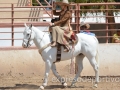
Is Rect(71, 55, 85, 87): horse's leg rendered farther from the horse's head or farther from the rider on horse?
the horse's head

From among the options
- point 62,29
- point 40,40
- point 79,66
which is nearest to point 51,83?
point 79,66

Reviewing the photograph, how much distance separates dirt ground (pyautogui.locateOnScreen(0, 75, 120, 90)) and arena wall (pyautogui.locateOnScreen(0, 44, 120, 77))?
0.29 m

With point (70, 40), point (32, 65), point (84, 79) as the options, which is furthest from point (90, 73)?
point (70, 40)

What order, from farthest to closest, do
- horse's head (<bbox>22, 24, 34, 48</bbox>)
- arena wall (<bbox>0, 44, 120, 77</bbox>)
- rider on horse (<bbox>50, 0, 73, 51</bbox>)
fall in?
arena wall (<bbox>0, 44, 120, 77</bbox>) → rider on horse (<bbox>50, 0, 73, 51</bbox>) → horse's head (<bbox>22, 24, 34, 48</bbox>)

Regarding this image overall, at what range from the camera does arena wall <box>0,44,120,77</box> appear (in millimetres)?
12609

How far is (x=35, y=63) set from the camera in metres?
12.6

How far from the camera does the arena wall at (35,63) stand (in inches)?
496

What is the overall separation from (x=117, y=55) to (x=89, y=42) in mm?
2361

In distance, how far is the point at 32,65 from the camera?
41.5 feet

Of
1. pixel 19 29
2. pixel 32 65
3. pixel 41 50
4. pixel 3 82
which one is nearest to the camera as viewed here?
pixel 41 50

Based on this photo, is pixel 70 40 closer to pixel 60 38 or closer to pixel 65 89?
pixel 60 38

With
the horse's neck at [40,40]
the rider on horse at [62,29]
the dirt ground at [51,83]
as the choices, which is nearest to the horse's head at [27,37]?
the horse's neck at [40,40]

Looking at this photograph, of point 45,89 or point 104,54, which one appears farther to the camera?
point 104,54

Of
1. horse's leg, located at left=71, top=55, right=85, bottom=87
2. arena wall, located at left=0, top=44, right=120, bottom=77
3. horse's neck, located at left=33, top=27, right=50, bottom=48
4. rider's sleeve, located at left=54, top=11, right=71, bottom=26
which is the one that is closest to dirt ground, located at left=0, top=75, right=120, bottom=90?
horse's leg, located at left=71, top=55, right=85, bottom=87
